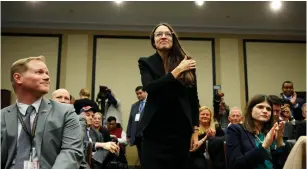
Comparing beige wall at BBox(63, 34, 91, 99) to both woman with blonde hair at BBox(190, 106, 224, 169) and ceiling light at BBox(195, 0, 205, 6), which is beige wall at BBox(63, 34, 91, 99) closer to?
ceiling light at BBox(195, 0, 205, 6)

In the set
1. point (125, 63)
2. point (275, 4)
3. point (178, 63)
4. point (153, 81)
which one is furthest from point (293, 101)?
point (153, 81)

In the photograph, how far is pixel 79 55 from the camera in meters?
6.47

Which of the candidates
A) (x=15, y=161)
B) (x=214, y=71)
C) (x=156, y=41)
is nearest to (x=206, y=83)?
(x=214, y=71)

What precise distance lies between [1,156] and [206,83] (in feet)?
17.9

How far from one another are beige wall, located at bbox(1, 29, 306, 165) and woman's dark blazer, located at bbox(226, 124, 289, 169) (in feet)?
14.5

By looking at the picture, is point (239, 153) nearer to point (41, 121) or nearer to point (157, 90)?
point (157, 90)

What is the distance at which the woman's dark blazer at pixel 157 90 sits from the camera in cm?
154

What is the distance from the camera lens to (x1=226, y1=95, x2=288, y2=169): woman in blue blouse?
1860 millimetres

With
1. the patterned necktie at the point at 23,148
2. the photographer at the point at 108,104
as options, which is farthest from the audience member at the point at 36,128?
the photographer at the point at 108,104

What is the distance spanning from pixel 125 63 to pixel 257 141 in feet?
15.6

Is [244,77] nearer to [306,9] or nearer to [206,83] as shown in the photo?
[206,83]

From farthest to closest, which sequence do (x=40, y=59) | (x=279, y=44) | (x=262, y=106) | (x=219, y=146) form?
(x=279, y=44) → (x=219, y=146) → (x=262, y=106) → (x=40, y=59)

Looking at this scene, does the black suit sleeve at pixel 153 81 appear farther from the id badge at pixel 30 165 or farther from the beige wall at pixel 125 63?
the beige wall at pixel 125 63

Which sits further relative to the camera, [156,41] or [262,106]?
[262,106]
